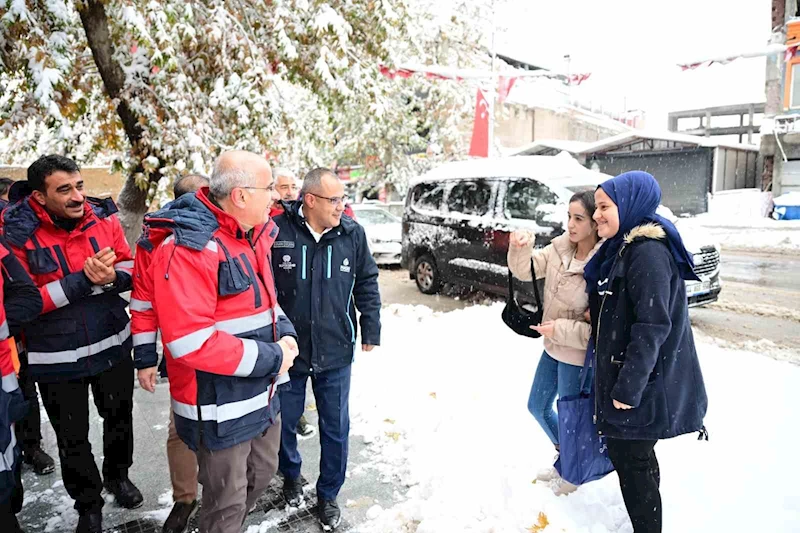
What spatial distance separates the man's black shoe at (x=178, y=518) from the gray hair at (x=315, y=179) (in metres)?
1.87

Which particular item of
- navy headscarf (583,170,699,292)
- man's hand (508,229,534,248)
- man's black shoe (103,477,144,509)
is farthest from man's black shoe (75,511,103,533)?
navy headscarf (583,170,699,292)

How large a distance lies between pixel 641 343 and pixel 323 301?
1.62 metres

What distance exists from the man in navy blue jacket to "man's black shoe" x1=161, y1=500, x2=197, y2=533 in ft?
2.29

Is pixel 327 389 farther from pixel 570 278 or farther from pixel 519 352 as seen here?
pixel 519 352

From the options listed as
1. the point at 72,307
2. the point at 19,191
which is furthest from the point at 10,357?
the point at 19,191

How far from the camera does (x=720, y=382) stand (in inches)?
178

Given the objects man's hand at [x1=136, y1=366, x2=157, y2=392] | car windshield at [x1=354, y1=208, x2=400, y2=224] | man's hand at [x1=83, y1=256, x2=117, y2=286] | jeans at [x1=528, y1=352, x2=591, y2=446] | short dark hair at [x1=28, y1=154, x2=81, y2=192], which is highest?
short dark hair at [x1=28, y1=154, x2=81, y2=192]

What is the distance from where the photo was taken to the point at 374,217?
45.5 feet

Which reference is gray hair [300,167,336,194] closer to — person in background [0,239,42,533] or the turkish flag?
person in background [0,239,42,533]

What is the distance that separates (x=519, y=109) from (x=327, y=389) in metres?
30.8

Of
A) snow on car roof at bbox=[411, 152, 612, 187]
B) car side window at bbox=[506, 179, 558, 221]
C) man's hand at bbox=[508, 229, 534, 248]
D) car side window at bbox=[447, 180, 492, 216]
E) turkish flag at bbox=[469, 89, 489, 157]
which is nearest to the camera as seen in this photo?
man's hand at bbox=[508, 229, 534, 248]

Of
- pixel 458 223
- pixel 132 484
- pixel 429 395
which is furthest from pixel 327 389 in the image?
pixel 458 223

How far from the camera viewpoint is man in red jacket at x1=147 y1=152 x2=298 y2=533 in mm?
2074

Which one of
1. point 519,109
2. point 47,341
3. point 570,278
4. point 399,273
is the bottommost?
point 399,273
